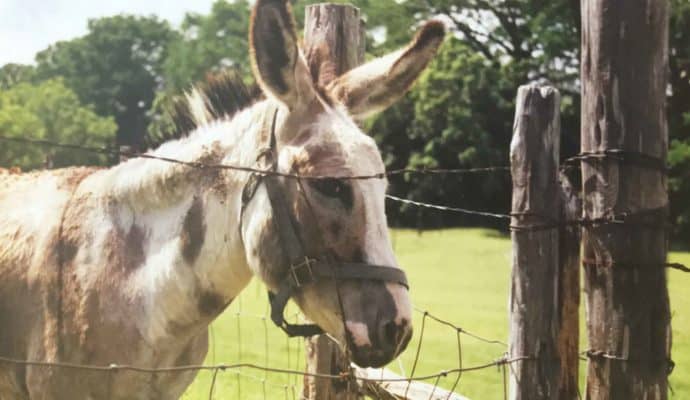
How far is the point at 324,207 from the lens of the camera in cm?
285

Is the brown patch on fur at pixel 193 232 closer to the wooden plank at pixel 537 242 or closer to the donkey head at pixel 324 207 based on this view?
the donkey head at pixel 324 207

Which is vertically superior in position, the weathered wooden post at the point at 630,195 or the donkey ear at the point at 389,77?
the donkey ear at the point at 389,77

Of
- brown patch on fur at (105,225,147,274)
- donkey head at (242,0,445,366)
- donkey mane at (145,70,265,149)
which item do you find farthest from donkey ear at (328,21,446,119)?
brown patch on fur at (105,225,147,274)

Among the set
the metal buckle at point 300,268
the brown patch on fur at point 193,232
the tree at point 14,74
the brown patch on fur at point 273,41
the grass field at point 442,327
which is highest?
the tree at point 14,74

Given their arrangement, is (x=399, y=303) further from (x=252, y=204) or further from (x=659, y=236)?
(x=659, y=236)

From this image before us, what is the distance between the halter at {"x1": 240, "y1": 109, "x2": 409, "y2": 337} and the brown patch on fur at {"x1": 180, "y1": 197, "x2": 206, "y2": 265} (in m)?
0.25

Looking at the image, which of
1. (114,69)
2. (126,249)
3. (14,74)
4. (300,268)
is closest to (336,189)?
(300,268)

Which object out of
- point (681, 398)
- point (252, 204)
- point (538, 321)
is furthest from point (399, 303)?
point (681, 398)

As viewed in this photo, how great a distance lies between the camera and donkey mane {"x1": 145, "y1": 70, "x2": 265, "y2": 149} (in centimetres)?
342

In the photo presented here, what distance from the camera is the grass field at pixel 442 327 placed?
380 inches

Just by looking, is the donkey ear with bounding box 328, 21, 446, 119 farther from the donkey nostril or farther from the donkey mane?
the donkey nostril

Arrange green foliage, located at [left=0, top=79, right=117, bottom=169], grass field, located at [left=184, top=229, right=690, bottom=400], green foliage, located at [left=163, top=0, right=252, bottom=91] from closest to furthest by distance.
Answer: grass field, located at [left=184, top=229, right=690, bottom=400]
green foliage, located at [left=0, top=79, right=117, bottom=169]
green foliage, located at [left=163, top=0, right=252, bottom=91]

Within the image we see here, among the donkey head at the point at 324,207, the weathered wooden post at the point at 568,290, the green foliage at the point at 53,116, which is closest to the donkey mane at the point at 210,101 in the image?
the donkey head at the point at 324,207

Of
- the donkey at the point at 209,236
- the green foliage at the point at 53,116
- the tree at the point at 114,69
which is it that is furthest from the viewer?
the tree at the point at 114,69
